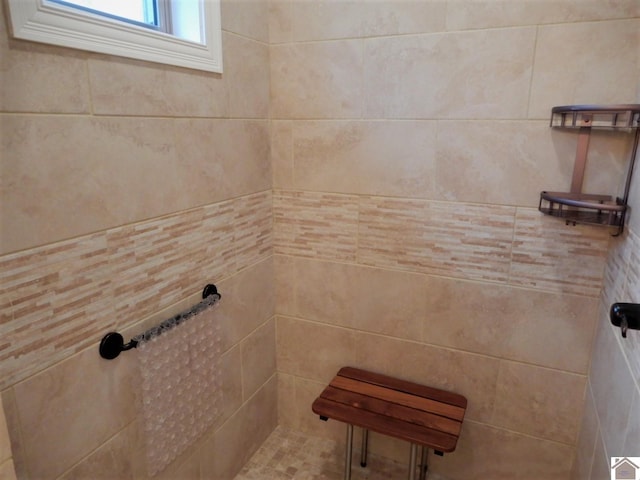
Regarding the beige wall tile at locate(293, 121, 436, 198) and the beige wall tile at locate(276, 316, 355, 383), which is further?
the beige wall tile at locate(276, 316, 355, 383)

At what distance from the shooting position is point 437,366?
1.63 m

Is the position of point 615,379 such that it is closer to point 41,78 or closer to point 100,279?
point 100,279

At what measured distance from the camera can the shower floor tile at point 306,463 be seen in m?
1.73

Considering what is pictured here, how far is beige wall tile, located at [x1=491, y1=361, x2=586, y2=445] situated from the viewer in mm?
1465

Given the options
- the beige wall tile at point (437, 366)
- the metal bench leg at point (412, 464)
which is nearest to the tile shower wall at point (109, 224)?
the beige wall tile at point (437, 366)

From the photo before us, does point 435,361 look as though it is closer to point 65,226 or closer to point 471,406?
point 471,406

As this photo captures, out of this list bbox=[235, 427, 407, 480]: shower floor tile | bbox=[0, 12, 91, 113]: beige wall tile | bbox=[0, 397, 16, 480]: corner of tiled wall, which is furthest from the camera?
bbox=[235, 427, 407, 480]: shower floor tile

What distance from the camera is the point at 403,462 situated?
1787mm

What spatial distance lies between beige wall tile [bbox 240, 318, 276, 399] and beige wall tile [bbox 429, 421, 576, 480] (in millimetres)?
764

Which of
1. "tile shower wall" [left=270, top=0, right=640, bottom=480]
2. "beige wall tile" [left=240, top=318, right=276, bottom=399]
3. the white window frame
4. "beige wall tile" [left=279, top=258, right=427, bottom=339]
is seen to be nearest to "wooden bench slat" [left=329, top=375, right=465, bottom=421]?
"tile shower wall" [left=270, top=0, right=640, bottom=480]

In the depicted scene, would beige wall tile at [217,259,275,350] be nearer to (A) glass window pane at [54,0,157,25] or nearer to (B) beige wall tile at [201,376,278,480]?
(B) beige wall tile at [201,376,278,480]

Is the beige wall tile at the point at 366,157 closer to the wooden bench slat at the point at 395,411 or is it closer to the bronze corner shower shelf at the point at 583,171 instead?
the bronze corner shower shelf at the point at 583,171

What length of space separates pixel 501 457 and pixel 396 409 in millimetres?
474

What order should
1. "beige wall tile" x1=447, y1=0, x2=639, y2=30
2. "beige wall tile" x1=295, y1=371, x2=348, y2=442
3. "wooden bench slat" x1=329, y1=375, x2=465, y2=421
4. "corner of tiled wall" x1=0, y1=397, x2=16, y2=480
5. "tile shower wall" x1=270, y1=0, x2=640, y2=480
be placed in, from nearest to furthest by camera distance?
"corner of tiled wall" x1=0, y1=397, x2=16, y2=480 → "beige wall tile" x1=447, y1=0, x2=639, y2=30 → "tile shower wall" x1=270, y1=0, x2=640, y2=480 → "wooden bench slat" x1=329, y1=375, x2=465, y2=421 → "beige wall tile" x1=295, y1=371, x2=348, y2=442
